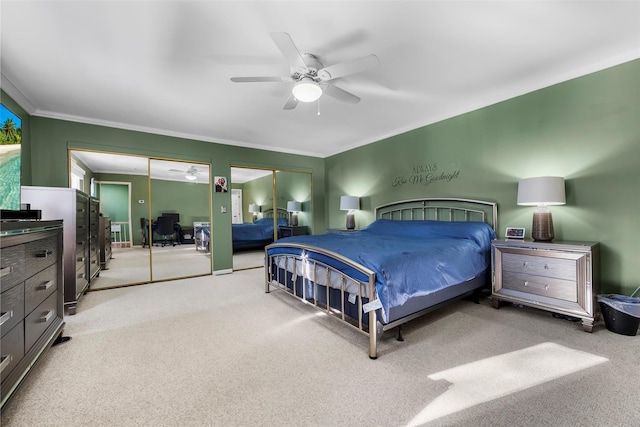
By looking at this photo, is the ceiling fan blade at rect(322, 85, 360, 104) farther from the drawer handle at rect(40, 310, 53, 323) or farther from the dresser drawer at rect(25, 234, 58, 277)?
the drawer handle at rect(40, 310, 53, 323)

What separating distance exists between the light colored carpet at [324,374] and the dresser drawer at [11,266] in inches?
29.2

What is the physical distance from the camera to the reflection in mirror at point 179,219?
4.52 meters

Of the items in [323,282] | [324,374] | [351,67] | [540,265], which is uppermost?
[351,67]

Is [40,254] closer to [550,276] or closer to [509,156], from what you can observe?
[550,276]

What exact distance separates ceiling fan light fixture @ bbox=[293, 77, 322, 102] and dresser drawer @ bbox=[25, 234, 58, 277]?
7.52 ft

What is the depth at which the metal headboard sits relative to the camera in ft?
11.6

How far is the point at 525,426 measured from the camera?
1.36 meters

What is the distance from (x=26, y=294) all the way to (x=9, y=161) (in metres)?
2.02

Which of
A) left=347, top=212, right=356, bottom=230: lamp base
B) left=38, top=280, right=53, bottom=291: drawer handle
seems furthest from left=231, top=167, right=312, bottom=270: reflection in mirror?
left=38, top=280, right=53, bottom=291: drawer handle

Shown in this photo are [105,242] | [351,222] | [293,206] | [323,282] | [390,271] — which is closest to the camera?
[390,271]

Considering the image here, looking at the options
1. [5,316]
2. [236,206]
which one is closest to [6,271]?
[5,316]

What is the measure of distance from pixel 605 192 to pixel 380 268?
261cm

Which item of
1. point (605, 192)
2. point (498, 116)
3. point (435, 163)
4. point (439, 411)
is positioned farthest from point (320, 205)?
point (439, 411)

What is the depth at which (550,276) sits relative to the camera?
258 centimetres
